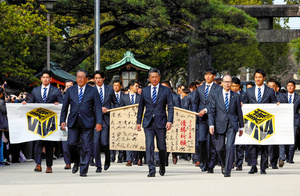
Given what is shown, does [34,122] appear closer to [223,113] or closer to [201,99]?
[201,99]

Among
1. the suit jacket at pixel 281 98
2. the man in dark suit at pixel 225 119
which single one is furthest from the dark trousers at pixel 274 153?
the suit jacket at pixel 281 98

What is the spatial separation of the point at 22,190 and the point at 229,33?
56.3 ft

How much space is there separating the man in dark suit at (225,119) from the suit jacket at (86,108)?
6.73ft

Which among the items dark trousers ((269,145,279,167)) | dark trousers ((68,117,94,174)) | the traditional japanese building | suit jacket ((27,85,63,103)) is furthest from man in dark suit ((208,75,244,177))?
the traditional japanese building

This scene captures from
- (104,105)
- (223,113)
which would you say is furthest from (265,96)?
(104,105)

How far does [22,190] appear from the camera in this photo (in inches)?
379

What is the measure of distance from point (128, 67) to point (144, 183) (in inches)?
654

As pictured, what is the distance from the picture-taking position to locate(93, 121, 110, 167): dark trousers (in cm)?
1325

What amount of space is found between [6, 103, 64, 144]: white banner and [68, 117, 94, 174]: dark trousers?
3.91ft

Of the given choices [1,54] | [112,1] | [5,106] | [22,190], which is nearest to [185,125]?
[5,106]

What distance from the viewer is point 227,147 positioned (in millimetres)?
11992

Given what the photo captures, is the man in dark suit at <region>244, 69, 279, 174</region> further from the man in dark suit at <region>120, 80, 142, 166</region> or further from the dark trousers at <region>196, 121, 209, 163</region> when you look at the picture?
the man in dark suit at <region>120, 80, 142, 166</region>

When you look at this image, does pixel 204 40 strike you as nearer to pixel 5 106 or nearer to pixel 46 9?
pixel 46 9

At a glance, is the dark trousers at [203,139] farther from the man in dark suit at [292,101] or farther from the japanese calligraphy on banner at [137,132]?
the man in dark suit at [292,101]
